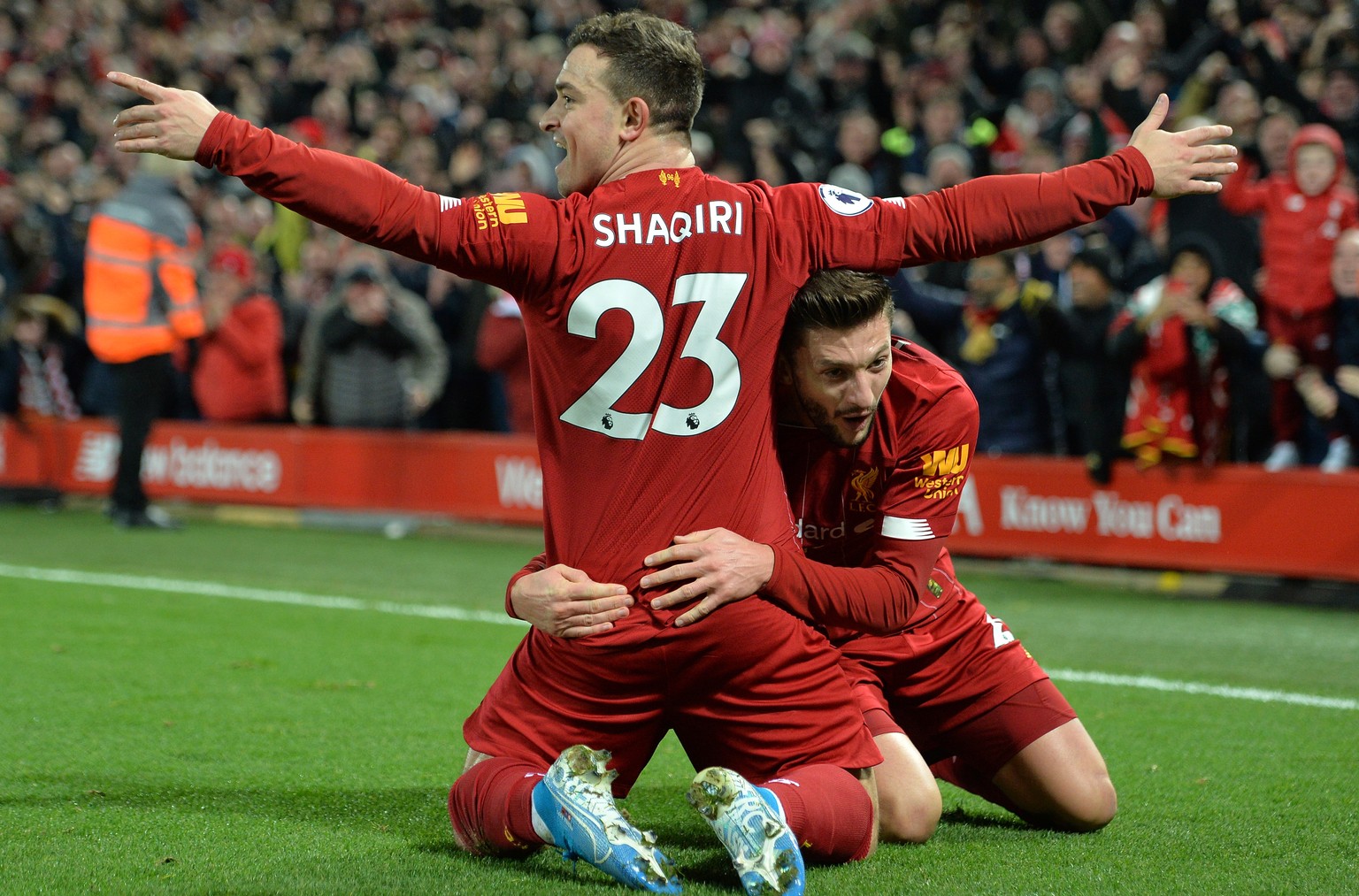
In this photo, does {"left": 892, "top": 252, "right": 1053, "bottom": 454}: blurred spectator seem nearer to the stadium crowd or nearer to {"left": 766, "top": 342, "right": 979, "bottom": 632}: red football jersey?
the stadium crowd

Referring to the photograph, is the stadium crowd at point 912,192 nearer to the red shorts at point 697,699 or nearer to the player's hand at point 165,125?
the red shorts at point 697,699

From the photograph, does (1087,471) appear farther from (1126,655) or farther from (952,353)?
(1126,655)

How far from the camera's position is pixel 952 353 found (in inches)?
422

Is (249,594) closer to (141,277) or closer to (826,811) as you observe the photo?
(141,277)

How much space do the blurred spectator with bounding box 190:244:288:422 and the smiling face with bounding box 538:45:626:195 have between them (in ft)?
33.2

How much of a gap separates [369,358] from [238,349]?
1371 mm

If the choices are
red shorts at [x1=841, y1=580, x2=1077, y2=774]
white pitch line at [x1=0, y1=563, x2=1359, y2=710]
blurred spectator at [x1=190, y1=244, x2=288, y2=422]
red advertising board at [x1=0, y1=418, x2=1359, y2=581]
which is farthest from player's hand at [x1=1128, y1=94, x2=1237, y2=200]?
blurred spectator at [x1=190, y1=244, x2=288, y2=422]

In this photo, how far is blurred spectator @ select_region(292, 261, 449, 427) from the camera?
12.3m

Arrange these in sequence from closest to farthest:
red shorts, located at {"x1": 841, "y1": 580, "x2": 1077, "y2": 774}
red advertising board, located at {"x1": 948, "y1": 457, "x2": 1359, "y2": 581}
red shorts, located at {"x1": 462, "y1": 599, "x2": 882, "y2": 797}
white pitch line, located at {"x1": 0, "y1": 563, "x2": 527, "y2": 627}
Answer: red shorts, located at {"x1": 462, "y1": 599, "x2": 882, "y2": 797}
red shorts, located at {"x1": 841, "y1": 580, "x2": 1077, "y2": 774}
white pitch line, located at {"x1": 0, "y1": 563, "x2": 527, "y2": 627}
red advertising board, located at {"x1": 948, "y1": 457, "x2": 1359, "y2": 581}

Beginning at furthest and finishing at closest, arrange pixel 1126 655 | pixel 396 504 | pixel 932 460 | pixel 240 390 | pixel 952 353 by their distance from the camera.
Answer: pixel 240 390, pixel 396 504, pixel 952 353, pixel 1126 655, pixel 932 460

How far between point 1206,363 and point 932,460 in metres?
5.96

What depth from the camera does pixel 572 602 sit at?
345 cm

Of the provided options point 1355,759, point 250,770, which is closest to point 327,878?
point 250,770

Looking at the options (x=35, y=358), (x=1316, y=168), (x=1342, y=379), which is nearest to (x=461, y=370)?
(x=35, y=358)
